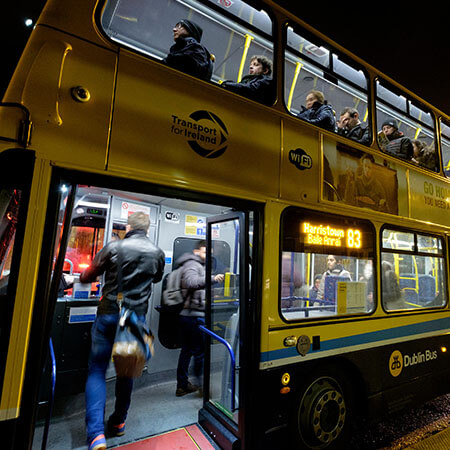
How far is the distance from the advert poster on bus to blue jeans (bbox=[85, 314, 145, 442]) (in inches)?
90.9

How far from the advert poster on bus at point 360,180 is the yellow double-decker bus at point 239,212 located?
0.9 inches

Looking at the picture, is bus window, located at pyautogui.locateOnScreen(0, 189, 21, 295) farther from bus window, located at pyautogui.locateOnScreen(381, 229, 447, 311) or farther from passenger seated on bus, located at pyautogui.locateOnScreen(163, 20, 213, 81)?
bus window, located at pyautogui.locateOnScreen(381, 229, 447, 311)

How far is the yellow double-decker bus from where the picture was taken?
5.25ft

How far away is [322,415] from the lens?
2.71m

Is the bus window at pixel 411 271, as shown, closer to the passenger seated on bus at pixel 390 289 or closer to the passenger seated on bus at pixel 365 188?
the passenger seated on bus at pixel 390 289

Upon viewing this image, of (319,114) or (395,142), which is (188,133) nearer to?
(319,114)

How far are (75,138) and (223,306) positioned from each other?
2362 mm

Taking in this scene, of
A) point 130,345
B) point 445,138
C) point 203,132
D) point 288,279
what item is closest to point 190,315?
point 130,345

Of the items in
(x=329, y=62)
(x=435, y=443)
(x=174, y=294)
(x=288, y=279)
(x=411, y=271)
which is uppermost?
(x=329, y=62)

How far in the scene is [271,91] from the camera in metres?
2.64

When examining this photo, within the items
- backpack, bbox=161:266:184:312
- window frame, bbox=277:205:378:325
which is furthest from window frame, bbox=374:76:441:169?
backpack, bbox=161:266:184:312

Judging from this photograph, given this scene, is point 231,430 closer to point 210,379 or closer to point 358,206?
point 210,379

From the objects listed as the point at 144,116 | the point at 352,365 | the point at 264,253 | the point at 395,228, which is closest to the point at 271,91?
the point at 144,116

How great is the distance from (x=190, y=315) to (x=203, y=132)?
2.66 meters
